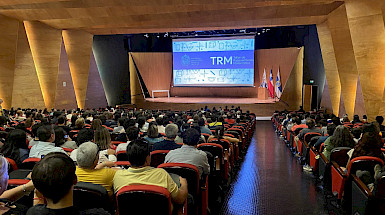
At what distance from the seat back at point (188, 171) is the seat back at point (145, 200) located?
2.43ft

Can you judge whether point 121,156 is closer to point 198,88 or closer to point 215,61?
point 215,61

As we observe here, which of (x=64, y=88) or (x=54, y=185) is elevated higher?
(x=64, y=88)

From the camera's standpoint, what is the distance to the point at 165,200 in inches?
92.1

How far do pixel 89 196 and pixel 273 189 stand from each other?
142 inches

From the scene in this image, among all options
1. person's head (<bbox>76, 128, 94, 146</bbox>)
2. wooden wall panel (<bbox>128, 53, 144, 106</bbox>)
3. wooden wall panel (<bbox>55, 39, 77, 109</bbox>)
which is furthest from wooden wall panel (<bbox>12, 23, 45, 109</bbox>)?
person's head (<bbox>76, 128, 94, 146</bbox>)

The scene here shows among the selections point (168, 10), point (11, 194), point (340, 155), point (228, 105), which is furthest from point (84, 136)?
point (228, 105)

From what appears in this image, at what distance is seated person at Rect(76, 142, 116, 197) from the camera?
2668 mm

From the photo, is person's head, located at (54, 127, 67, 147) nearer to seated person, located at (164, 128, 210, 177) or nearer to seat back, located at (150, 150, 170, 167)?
seat back, located at (150, 150, 170, 167)

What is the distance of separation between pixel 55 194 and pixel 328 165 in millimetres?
4257

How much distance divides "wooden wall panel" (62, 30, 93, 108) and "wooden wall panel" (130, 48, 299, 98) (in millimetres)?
5688

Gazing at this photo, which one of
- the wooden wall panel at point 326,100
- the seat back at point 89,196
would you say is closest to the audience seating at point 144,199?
the seat back at point 89,196

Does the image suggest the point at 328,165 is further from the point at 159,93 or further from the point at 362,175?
the point at 159,93

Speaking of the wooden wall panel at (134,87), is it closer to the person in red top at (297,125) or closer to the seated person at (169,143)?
the person in red top at (297,125)

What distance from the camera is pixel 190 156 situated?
11.7 feet
